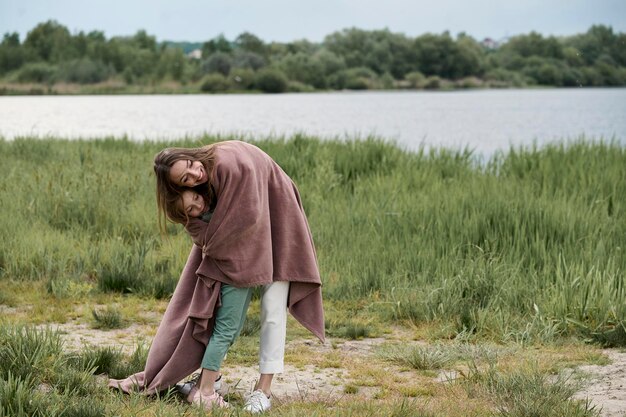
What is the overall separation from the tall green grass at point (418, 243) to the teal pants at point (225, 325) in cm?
212

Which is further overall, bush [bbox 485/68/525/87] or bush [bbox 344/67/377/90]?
bush [bbox 485/68/525/87]

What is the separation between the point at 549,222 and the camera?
25.2 ft

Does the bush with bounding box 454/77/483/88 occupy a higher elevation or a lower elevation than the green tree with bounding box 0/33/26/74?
lower

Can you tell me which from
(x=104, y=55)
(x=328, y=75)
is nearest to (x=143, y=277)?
(x=328, y=75)

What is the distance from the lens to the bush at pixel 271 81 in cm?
4256

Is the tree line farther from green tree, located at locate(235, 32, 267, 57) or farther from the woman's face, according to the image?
the woman's face

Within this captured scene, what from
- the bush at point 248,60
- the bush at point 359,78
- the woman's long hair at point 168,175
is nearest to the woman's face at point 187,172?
the woman's long hair at point 168,175

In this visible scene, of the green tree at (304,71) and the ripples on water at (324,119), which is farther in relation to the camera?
Answer: the green tree at (304,71)

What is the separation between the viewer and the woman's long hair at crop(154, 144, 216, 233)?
12.4ft

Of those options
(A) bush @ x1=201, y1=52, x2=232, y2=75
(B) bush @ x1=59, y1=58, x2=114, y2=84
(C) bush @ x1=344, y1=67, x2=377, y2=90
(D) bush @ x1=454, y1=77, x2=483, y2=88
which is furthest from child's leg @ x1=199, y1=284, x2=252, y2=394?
(D) bush @ x1=454, y1=77, x2=483, y2=88

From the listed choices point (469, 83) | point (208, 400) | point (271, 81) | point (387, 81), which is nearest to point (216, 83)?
point (271, 81)

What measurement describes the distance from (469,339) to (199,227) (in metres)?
2.33

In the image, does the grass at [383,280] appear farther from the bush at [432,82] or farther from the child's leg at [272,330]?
the bush at [432,82]

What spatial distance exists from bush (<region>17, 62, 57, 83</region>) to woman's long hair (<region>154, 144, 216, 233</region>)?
40.3 m
